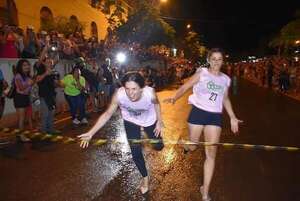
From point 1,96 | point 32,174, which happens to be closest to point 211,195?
point 32,174

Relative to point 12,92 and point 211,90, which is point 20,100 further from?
point 211,90

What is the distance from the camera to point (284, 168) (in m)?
7.40

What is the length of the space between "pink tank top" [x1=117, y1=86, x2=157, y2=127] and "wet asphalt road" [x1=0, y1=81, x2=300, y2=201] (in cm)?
100

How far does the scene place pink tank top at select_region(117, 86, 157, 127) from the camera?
551cm

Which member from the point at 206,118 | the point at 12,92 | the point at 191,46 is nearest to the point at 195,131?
the point at 206,118

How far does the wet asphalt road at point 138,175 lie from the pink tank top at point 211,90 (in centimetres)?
119

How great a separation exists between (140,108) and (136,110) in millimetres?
59

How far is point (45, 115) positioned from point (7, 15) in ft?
40.8

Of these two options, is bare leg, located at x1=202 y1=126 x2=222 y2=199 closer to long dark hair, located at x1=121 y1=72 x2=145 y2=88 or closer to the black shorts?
the black shorts

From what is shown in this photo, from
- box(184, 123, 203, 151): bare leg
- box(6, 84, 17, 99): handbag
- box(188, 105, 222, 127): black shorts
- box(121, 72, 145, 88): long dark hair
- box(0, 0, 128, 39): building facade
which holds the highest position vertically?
box(0, 0, 128, 39): building facade

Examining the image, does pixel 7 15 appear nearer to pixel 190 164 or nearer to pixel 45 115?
pixel 45 115

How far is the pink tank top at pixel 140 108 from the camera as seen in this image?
5512 millimetres

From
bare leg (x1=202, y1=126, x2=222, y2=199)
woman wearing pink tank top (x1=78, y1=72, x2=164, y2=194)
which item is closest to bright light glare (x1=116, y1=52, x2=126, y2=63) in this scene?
woman wearing pink tank top (x1=78, y1=72, x2=164, y2=194)

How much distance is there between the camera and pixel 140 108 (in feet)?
18.3
